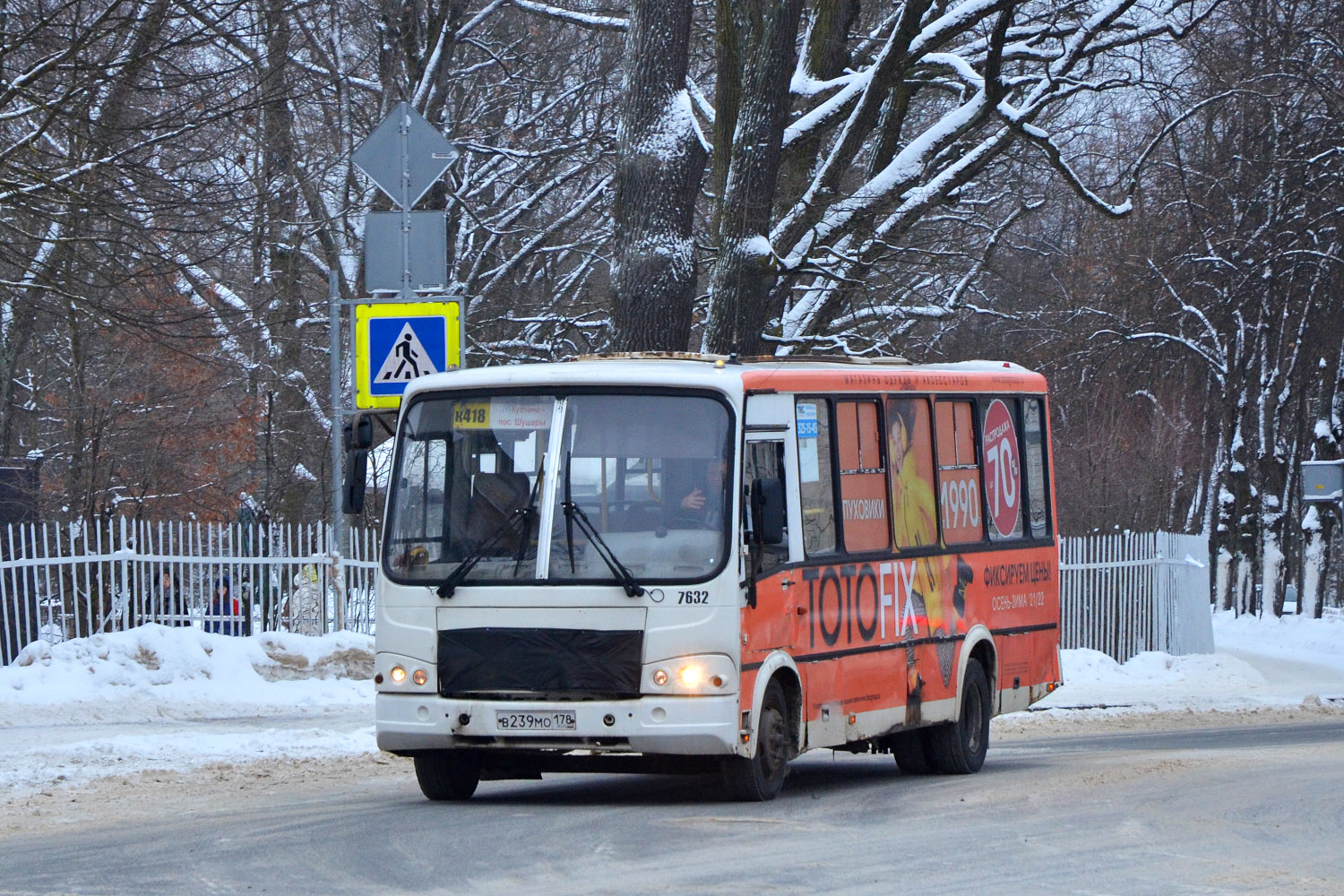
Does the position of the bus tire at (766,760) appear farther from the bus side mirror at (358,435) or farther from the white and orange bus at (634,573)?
the bus side mirror at (358,435)

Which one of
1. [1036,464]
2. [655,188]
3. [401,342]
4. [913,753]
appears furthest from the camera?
[655,188]

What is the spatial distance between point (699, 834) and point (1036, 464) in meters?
6.73

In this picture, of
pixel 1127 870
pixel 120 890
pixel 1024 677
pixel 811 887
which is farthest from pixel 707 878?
pixel 1024 677

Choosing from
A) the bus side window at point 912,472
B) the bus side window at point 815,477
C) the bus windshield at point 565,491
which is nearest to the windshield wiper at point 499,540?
the bus windshield at point 565,491

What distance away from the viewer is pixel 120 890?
25.6 ft

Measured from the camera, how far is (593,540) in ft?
34.1

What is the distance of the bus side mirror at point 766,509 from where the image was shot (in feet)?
34.1

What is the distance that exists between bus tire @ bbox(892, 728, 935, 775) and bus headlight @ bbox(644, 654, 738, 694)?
3448mm

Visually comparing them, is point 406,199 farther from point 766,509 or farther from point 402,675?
point 766,509

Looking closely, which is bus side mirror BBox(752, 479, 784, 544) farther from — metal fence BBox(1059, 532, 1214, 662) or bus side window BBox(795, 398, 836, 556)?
metal fence BBox(1059, 532, 1214, 662)

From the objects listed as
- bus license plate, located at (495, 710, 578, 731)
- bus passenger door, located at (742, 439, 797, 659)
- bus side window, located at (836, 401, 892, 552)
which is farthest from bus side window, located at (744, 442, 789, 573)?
bus license plate, located at (495, 710, 578, 731)

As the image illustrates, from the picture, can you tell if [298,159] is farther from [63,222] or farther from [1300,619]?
[1300,619]

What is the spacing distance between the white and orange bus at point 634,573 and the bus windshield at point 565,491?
0.4 inches

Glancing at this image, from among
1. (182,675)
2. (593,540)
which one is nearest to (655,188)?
(182,675)
